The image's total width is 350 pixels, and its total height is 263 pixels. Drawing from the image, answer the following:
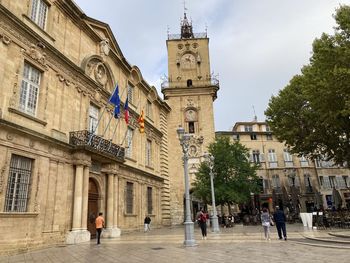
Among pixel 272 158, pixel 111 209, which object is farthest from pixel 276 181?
pixel 111 209

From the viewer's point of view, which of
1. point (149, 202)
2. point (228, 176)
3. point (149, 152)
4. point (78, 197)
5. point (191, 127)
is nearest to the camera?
point (78, 197)

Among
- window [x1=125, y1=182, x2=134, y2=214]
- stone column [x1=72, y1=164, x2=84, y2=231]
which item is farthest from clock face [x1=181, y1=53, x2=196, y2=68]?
stone column [x1=72, y1=164, x2=84, y2=231]

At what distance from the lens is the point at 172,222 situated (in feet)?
97.6

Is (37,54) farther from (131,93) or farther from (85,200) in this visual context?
(131,93)

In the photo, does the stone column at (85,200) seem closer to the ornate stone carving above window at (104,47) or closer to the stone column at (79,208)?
the stone column at (79,208)

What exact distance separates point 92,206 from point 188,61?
23.5 meters

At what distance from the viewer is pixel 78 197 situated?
49.8ft

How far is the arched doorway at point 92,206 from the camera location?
17.4 meters

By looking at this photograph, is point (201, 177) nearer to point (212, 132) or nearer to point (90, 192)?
point (212, 132)

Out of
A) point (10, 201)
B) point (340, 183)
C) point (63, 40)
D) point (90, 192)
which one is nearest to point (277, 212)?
point (90, 192)

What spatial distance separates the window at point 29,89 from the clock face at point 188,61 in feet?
77.0

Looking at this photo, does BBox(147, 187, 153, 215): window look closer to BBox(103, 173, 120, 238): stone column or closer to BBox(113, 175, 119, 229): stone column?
BBox(113, 175, 119, 229): stone column

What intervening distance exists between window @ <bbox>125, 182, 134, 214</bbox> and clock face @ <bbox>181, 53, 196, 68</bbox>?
18.4 metres

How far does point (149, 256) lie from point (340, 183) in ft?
131
